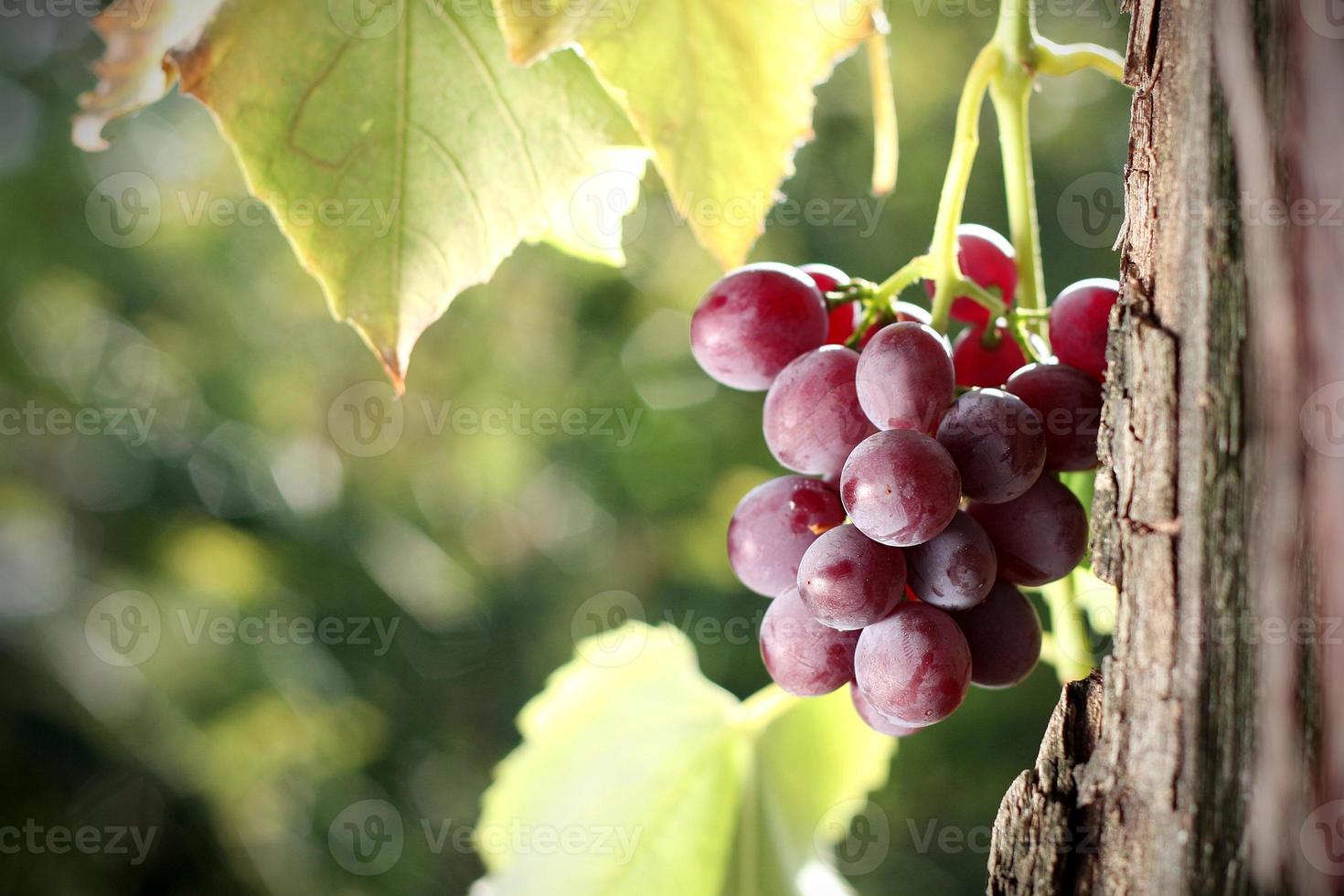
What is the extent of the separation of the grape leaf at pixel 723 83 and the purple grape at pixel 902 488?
87 millimetres

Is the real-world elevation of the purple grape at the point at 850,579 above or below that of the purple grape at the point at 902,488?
→ below

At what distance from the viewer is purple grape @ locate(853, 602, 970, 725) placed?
9.6 inches

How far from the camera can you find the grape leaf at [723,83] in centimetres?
28

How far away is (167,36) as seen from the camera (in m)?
0.29

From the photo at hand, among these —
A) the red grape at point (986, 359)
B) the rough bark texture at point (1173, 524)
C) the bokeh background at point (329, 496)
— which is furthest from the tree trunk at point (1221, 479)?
the bokeh background at point (329, 496)

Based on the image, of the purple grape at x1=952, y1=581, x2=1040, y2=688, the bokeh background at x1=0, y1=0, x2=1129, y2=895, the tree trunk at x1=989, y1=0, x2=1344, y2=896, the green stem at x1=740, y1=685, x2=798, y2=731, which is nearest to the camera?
the tree trunk at x1=989, y1=0, x2=1344, y2=896

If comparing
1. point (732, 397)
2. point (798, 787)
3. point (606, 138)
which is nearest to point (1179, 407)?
point (606, 138)

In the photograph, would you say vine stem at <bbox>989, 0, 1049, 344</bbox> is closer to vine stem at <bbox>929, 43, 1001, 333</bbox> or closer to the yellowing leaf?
vine stem at <bbox>929, 43, 1001, 333</bbox>

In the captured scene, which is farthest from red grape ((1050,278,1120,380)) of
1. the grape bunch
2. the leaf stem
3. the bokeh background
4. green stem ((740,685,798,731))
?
the bokeh background

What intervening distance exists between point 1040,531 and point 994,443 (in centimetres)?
3

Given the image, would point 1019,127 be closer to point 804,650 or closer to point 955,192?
point 955,192

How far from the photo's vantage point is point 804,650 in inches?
10.7

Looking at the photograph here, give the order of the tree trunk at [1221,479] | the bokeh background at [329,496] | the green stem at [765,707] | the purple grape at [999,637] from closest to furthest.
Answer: the tree trunk at [1221,479] < the purple grape at [999,637] < the green stem at [765,707] < the bokeh background at [329,496]

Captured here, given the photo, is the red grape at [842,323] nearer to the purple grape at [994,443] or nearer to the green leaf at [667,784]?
the purple grape at [994,443]
